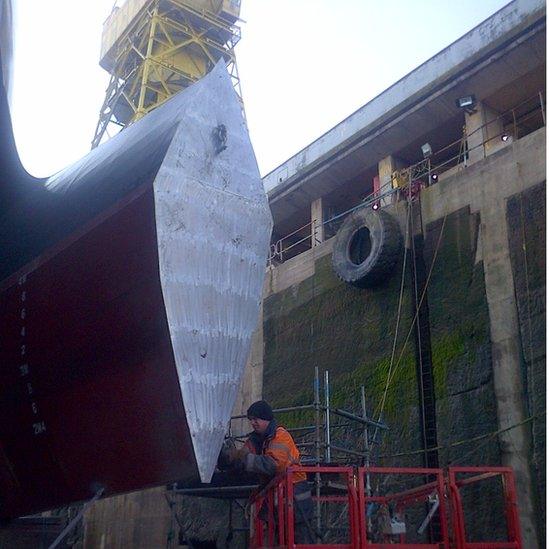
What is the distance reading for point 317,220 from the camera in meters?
17.7

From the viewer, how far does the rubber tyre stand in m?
11.9

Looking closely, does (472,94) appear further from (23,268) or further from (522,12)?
(23,268)

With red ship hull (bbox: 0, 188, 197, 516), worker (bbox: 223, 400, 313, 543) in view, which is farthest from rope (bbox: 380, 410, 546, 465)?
red ship hull (bbox: 0, 188, 197, 516)

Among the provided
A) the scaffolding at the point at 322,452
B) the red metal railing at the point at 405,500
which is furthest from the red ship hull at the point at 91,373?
the scaffolding at the point at 322,452

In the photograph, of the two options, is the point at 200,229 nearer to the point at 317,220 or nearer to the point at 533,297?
the point at 533,297

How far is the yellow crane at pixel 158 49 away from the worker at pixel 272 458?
16.3 metres

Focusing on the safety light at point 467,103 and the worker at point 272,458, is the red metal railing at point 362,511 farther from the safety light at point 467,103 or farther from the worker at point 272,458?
the safety light at point 467,103

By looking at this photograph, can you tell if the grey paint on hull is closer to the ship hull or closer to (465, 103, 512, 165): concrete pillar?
the ship hull

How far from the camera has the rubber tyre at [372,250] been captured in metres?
11.9

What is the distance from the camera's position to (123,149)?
→ 690 cm

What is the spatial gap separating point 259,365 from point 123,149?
832cm

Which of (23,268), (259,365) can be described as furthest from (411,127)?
(23,268)

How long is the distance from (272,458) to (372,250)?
6.76 meters

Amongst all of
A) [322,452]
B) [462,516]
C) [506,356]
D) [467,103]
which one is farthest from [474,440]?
[467,103]
